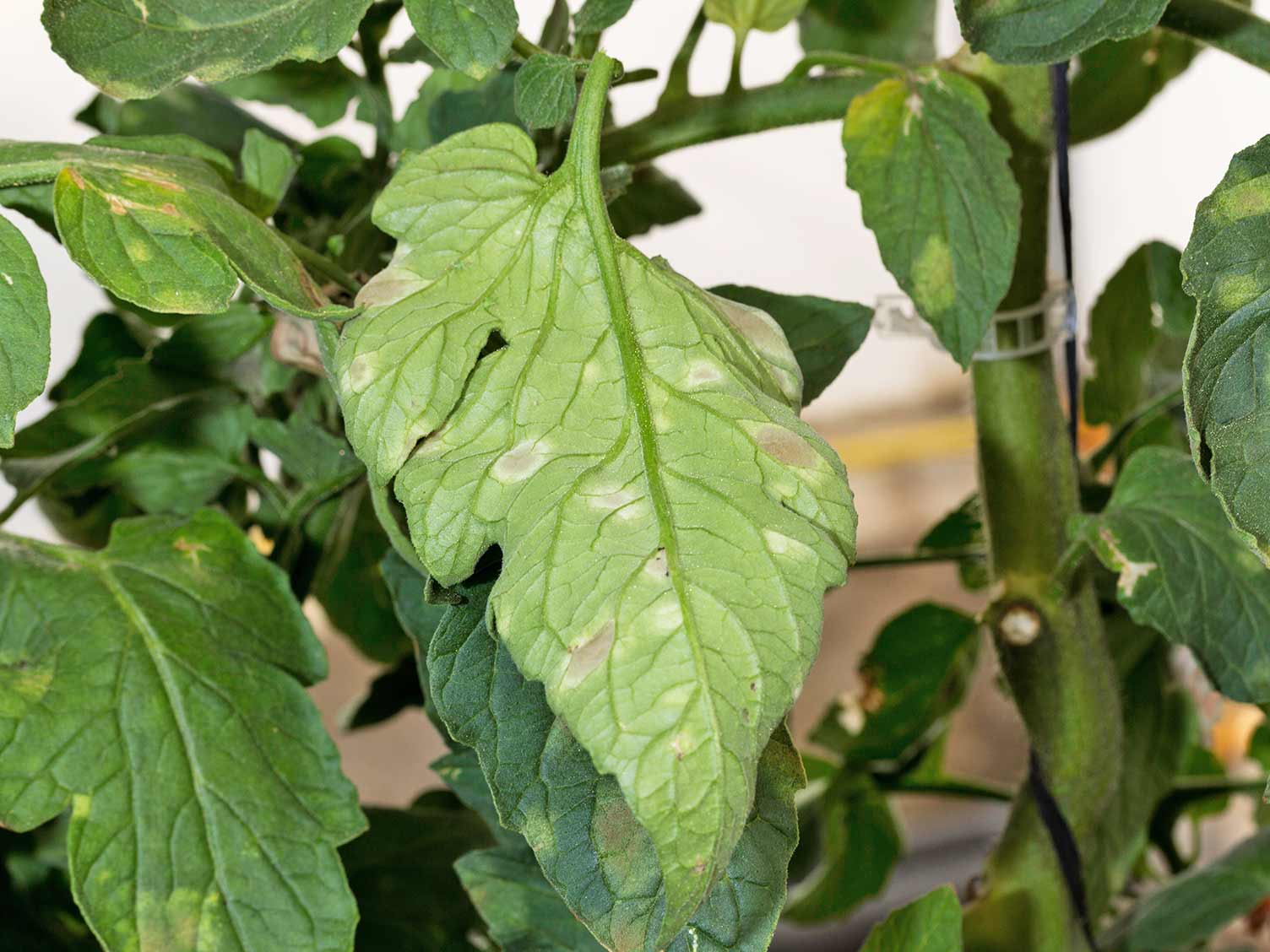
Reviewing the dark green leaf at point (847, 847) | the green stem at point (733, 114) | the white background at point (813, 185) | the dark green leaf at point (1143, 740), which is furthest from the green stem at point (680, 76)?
the white background at point (813, 185)

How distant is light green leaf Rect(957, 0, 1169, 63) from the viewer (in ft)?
1.09

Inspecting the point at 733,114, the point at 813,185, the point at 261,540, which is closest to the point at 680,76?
the point at 733,114

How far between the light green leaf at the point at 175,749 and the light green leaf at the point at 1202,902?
14.1 inches

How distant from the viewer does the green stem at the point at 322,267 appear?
14.8 inches

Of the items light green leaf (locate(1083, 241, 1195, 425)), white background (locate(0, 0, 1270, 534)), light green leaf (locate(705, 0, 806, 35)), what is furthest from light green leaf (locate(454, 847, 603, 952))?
white background (locate(0, 0, 1270, 534))

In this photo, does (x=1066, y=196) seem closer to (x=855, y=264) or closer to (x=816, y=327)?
(x=816, y=327)

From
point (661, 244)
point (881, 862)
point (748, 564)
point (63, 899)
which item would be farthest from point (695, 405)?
point (661, 244)

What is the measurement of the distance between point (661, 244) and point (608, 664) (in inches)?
37.0

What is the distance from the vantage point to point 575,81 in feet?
1.14

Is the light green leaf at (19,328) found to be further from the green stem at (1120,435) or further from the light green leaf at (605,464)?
the green stem at (1120,435)

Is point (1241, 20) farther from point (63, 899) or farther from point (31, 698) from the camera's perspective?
point (63, 899)

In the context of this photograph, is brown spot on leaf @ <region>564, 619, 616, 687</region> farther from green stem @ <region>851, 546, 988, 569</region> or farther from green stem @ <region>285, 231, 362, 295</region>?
green stem @ <region>851, 546, 988, 569</region>

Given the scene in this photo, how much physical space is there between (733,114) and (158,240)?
7.5 inches

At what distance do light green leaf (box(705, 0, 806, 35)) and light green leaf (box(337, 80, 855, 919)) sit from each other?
0.14 metres
